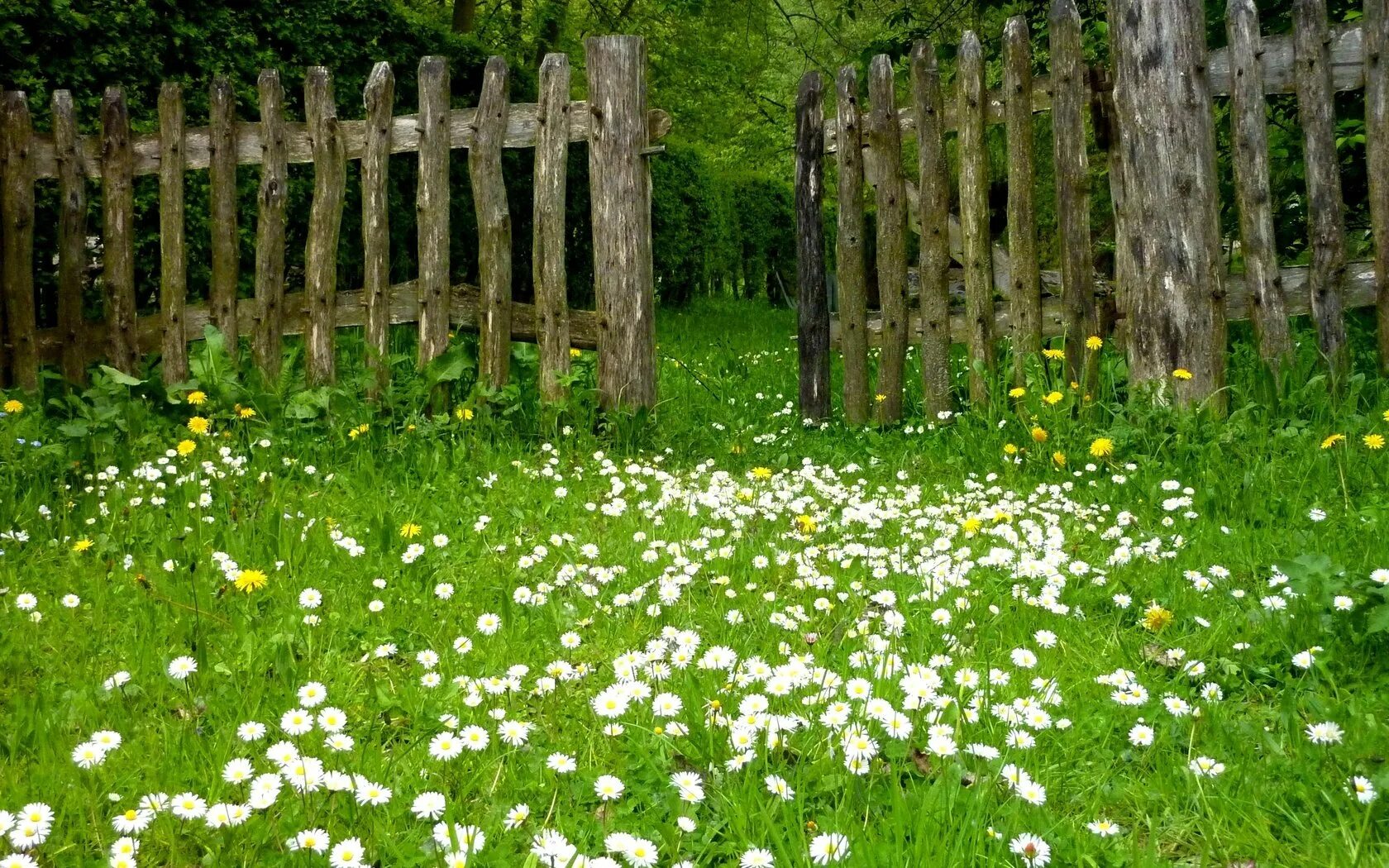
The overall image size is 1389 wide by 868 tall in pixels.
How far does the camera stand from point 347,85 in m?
8.77

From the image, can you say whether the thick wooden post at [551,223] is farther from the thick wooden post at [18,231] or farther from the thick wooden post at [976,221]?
the thick wooden post at [18,231]

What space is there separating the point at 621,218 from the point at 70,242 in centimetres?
305

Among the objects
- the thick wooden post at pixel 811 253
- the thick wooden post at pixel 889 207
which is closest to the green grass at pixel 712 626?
the thick wooden post at pixel 889 207

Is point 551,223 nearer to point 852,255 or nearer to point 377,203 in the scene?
point 377,203

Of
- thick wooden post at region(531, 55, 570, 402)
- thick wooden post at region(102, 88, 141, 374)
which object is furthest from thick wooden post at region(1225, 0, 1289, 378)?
thick wooden post at region(102, 88, 141, 374)

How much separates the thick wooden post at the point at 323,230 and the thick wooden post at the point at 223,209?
0.40m

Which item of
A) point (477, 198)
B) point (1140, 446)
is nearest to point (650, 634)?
point (1140, 446)

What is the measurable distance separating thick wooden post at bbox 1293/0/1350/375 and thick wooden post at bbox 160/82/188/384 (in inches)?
220

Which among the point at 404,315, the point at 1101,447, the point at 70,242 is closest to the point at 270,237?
the point at 404,315

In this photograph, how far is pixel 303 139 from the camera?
5984mm

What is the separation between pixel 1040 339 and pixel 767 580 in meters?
2.89

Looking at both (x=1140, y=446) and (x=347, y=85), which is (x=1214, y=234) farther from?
(x=347, y=85)

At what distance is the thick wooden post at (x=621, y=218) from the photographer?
5820 mm

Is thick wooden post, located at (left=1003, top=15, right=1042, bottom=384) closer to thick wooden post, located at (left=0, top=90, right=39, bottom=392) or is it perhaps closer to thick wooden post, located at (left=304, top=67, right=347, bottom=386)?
thick wooden post, located at (left=304, top=67, right=347, bottom=386)
